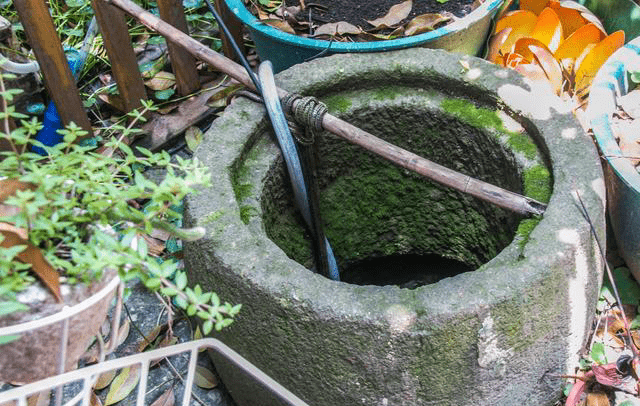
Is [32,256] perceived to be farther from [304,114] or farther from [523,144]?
[523,144]

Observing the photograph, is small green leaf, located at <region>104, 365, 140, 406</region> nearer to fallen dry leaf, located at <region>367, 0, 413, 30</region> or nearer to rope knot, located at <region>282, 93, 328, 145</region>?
rope knot, located at <region>282, 93, 328, 145</region>

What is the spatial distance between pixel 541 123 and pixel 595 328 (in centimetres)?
70

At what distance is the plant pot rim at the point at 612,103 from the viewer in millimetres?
2084

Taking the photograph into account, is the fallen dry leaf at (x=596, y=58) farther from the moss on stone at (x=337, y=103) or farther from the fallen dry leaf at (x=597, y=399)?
the fallen dry leaf at (x=597, y=399)

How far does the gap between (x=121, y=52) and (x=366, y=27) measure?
84 centimetres

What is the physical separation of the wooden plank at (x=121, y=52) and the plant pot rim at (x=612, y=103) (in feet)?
4.90

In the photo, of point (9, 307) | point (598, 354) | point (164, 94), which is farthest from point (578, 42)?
point (9, 307)

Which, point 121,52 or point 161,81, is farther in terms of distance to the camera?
point 161,81

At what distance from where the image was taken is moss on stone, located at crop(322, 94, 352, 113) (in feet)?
6.82

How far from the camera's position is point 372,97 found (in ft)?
6.91

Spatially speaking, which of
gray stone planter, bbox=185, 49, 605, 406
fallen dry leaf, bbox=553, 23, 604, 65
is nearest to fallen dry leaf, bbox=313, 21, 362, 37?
gray stone planter, bbox=185, 49, 605, 406

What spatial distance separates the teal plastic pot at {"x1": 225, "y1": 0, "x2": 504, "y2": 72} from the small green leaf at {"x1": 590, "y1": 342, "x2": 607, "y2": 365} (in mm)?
986

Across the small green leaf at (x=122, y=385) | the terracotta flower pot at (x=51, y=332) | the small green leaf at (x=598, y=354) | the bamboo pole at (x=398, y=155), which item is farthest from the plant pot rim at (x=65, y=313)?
the small green leaf at (x=598, y=354)

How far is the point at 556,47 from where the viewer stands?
8.77ft
